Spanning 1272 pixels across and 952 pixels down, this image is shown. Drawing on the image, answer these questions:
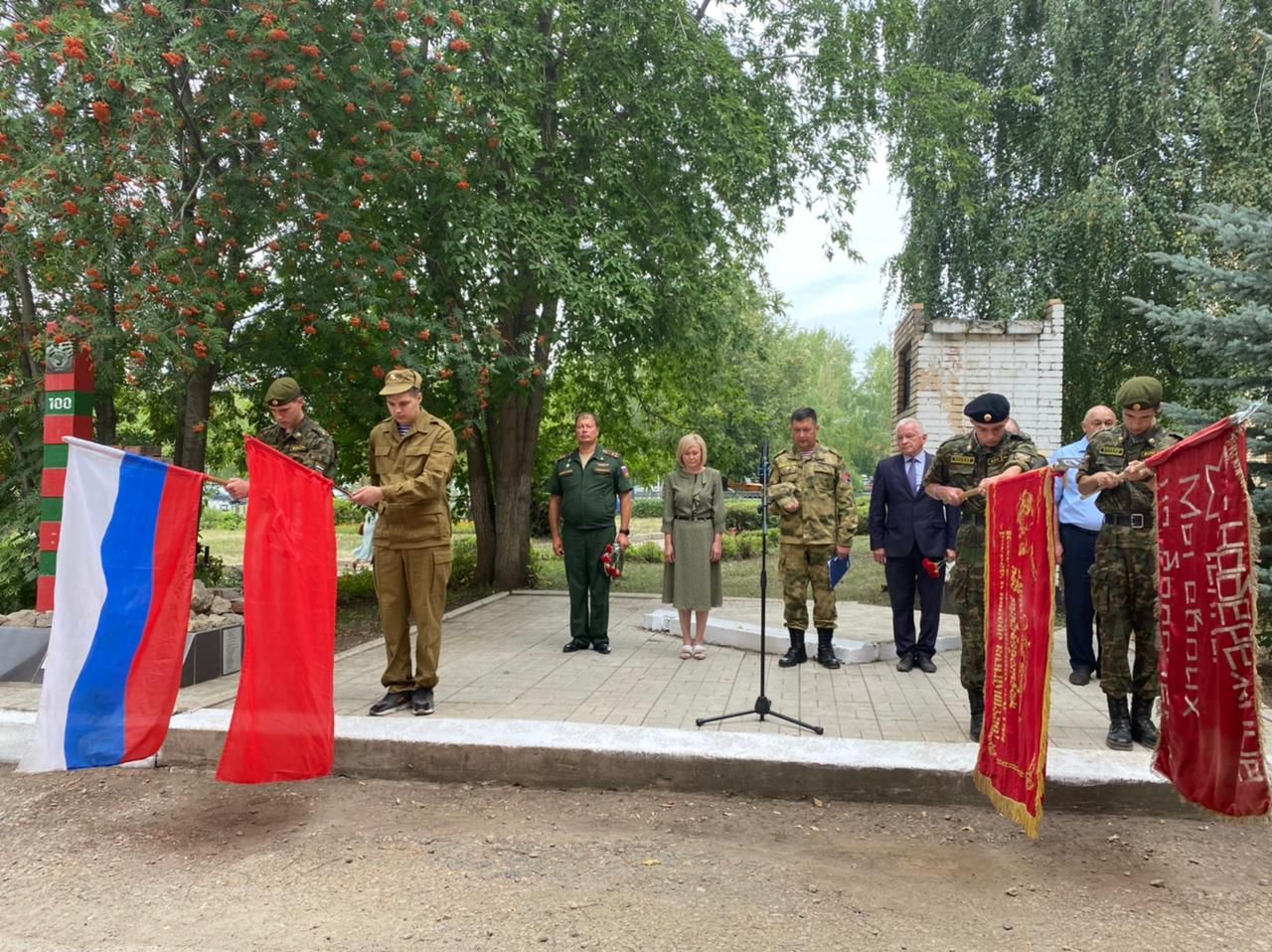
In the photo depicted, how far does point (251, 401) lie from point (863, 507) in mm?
21262

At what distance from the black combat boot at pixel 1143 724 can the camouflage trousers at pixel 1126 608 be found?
0.07 metres

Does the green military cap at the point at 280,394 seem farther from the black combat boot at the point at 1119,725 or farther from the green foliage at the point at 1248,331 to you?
the green foliage at the point at 1248,331

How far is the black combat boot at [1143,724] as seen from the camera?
16.5 ft

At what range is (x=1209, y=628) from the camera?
3693 millimetres

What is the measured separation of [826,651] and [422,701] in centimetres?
335

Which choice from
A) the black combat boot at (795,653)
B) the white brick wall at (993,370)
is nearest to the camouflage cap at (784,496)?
the black combat boot at (795,653)

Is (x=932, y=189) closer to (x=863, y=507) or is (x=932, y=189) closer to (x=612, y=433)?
(x=612, y=433)

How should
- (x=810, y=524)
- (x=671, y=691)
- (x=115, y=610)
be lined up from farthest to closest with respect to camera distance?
(x=810, y=524)
(x=671, y=691)
(x=115, y=610)

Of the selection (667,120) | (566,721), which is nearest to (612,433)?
(667,120)

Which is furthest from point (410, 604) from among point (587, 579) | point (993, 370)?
point (993, 370)

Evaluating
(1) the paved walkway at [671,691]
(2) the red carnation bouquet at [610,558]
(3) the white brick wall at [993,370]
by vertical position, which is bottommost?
(1) the paved walkway at [671,691]

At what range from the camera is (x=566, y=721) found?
535cm

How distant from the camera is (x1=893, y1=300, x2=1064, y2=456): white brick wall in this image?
34.4 feet

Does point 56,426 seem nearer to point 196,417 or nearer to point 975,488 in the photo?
point 196,417
